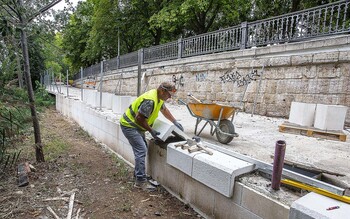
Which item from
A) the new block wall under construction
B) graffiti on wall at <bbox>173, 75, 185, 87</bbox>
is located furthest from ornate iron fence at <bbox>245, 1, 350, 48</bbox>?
graffiti on wall at <bbox>173, 75, 185, 87</bbox>

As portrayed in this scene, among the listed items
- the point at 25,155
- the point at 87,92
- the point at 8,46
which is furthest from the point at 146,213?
the point at 87,92

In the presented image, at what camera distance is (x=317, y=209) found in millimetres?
1657

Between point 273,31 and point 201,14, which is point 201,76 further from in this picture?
point 201,14

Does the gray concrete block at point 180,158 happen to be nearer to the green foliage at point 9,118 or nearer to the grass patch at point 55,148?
the green foliage at point 9,118

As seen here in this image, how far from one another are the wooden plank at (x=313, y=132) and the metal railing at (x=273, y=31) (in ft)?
10.0

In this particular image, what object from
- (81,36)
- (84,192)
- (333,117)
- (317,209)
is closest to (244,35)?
(333,117)

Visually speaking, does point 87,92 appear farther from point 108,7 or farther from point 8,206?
point 108,7

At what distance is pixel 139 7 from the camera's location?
60.6 ft

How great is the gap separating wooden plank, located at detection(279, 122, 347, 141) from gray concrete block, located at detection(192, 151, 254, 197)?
9.78 feet

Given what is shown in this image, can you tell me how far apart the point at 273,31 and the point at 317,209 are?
7292 millimetres

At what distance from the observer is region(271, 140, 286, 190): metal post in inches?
82.2

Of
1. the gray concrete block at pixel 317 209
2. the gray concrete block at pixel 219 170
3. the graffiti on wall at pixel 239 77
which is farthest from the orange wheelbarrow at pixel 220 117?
the graffiti on wall at pixel 239 77

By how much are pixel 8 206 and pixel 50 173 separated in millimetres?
1333

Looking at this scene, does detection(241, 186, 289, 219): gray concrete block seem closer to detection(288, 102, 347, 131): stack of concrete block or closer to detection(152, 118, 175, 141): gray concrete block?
detection(152, 118, 175, 141): gray concrete block
